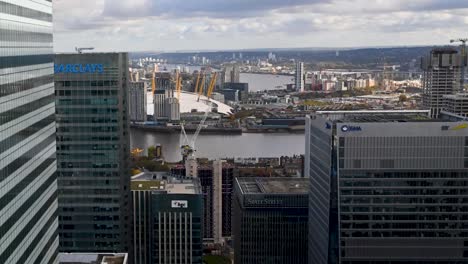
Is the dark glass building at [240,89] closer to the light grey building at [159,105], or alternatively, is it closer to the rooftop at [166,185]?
the light grey building at [159,105]

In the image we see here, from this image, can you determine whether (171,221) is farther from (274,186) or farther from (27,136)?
(27,136)

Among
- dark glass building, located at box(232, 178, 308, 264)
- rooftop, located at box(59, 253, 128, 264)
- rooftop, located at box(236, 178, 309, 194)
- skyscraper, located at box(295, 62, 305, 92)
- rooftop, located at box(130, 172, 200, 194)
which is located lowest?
dark glass building, located at box(232, 178, 308, 264)

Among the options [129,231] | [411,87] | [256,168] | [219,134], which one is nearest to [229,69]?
[411,87]

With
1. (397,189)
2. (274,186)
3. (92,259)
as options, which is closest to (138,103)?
(274,186)

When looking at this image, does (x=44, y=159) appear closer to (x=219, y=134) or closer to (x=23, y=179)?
(x=23, y=179)

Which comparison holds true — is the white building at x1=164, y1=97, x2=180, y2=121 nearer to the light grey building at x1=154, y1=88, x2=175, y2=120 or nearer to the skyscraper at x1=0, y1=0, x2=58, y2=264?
the light grey building at x1=154, y1=88, x2=175, y2=120

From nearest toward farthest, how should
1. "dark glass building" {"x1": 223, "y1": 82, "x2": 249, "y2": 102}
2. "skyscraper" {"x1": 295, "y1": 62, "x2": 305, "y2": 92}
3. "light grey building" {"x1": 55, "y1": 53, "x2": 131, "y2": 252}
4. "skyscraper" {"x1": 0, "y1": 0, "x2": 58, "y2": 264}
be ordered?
1. "skyscraper" {"x1": 0, "y1": 0, "x2": 58, "y2": 264}
2. "light grey building" {"x1": 55, "y1": 53, "x2": 131, "y2": 252}
3. "dark glass building" {"x1": 223, "y1": 82, "x2": 249, "y2": 102}
4. "skyscraper" {"x1": 295, "y1": 62, "x2": 305, "y2": 92}

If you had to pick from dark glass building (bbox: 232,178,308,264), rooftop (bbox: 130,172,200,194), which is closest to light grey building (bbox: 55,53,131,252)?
rooftop (bbox: 130,172,200,194)

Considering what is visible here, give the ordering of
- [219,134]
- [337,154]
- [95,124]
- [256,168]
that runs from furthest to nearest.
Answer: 1. [219,134]
2. [256,168]
3. [95,124]
4. [337,154]
